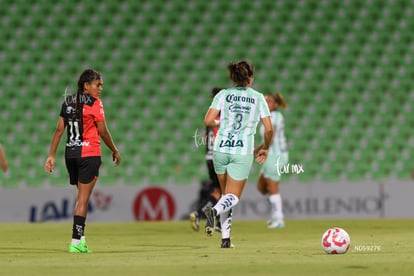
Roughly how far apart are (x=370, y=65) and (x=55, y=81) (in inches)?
240

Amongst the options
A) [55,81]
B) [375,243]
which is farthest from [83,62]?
[375,243]

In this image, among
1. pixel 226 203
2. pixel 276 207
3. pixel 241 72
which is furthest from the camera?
pixel 276 207

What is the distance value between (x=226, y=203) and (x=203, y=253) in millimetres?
482

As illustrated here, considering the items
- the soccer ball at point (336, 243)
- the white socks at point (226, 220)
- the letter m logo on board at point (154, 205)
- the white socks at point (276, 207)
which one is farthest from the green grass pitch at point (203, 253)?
the letter m logo on board at point (154, 205)

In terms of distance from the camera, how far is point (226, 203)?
781 cm

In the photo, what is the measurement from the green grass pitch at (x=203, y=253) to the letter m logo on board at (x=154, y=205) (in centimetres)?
305

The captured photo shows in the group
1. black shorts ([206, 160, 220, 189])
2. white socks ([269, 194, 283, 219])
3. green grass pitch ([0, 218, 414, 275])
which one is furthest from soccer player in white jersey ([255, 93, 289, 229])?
black shorts ([206, 160, 220, 189])

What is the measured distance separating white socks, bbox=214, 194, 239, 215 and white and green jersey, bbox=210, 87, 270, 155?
1.28ft

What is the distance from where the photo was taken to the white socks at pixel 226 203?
7.75 metres

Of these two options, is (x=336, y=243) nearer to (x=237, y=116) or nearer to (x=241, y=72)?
(x=237, y=116)

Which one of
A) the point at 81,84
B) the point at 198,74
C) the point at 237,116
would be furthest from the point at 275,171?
the point at 81,84

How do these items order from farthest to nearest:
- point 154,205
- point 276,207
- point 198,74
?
point 198,74, point 154,205, point 276,207

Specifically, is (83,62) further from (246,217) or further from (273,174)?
(273,174)

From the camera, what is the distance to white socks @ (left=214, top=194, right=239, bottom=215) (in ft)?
25.4
